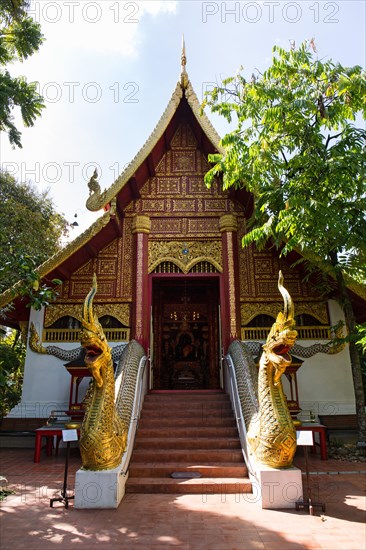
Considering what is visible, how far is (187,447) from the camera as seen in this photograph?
495 centimetres

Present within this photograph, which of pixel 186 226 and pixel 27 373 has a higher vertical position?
pixel 186 226

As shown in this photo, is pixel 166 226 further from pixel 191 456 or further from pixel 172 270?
pixel 191 456

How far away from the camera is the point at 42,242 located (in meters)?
10.5

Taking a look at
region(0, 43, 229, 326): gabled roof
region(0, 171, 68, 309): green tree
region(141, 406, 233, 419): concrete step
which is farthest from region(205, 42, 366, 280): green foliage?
region(0, 171, 68, 309): green tree

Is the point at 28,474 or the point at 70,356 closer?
the point at 28,474

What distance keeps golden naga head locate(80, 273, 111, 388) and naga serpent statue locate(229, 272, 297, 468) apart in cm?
157

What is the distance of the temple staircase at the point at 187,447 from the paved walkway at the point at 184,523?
5.8 inches

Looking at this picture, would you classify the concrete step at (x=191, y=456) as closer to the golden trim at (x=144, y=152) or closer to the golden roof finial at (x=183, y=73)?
the golden trim at (x=144, y=152)

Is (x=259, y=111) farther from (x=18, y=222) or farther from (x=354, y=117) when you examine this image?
(x=18, y=222)

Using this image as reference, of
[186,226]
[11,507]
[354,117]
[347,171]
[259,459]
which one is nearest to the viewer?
[11,507]

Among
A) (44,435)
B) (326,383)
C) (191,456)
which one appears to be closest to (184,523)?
(191,456)

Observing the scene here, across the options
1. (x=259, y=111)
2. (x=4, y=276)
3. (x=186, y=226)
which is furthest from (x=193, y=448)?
(x=259, y=111)

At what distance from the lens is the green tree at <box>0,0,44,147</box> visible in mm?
6051

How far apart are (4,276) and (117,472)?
2.50 m
